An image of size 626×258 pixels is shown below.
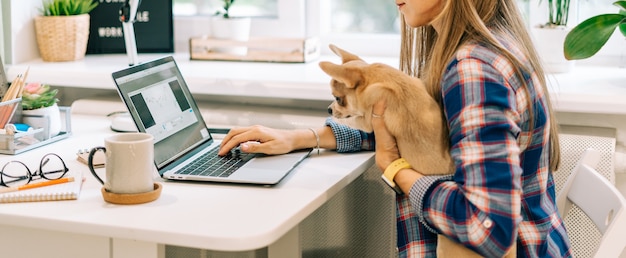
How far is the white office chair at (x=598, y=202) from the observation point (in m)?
1.32

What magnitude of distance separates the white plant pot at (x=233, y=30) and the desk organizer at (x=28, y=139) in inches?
25.4

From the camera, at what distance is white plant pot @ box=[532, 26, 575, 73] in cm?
194

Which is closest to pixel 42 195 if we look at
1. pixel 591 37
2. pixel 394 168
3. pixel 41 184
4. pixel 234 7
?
pixel 41 184

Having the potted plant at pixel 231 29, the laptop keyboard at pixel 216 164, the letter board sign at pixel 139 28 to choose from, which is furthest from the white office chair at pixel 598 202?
Result: the letter board sign at pixel 139 28

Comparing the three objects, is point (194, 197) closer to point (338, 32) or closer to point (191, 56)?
point (191, 56)

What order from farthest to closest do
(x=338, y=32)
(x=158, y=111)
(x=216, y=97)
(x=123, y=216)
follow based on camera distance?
1. (x=338, y=32)
2. (x=216, y=97)
3. (x=158, y=111)
4. (x=123, y=216)

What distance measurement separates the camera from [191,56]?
2.30 meters

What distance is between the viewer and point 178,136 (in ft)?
5.03

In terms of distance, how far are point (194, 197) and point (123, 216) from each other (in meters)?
0.15

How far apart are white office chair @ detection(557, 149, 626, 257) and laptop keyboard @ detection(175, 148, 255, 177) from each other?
2.16ft

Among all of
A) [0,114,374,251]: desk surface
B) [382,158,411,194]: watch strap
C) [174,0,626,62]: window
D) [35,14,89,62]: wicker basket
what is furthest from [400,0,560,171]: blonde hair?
[35,14,89,62]: wicker basket

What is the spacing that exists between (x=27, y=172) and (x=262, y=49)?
99 centimetres

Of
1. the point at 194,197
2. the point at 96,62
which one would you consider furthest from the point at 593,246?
the point at 96,62

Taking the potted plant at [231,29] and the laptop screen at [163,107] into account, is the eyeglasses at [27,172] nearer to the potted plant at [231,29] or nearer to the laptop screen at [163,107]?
the laptop screen at [163,107]
